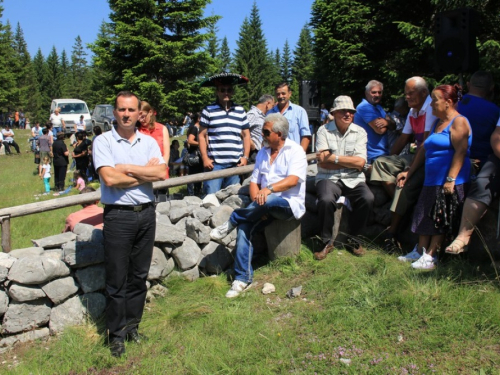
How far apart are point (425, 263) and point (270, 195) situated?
1.55 m

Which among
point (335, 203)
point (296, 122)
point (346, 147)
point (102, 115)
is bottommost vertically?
point (335, 203)

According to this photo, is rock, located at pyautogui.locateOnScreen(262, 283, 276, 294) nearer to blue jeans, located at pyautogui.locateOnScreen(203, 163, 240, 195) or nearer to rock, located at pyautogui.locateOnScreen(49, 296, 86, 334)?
rock, located at pyautogui.locateOnScreen(49, 296, 86, 334)

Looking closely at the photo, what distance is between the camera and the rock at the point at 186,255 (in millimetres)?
4715

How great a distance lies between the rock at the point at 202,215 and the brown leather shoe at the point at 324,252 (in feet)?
4.06

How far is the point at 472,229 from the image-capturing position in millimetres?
4148

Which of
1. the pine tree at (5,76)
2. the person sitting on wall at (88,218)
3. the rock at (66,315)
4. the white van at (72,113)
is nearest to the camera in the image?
the rock at (66,315)

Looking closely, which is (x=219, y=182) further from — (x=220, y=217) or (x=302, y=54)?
(x=302, y=54)

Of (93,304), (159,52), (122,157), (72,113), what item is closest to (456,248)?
(122,157)

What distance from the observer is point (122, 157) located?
3586mm

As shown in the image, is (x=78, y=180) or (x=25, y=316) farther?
(x=78, y=180)

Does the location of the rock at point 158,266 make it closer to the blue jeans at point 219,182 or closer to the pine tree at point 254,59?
the blue jeans at point 219,182

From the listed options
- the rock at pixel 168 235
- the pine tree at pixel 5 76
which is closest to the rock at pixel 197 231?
the rock at pixel 168 235

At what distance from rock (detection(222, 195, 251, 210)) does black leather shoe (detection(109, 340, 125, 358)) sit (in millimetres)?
2176

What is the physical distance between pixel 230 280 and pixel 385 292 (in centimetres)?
154
